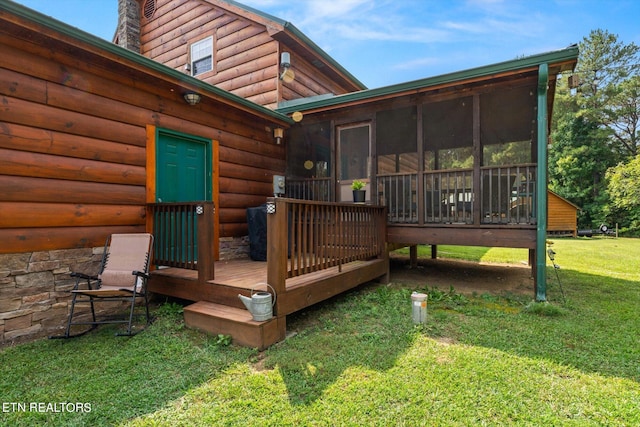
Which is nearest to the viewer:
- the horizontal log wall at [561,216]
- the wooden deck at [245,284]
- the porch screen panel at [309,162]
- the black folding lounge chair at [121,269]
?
the wooden deck at [245,284]

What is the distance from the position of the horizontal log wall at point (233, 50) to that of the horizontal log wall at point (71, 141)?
115 inches

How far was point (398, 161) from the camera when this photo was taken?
9.30m

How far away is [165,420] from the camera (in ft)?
6.35

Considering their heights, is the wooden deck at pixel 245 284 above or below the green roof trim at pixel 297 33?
below

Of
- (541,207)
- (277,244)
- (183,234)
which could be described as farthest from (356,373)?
(541,207)

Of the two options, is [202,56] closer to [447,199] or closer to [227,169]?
[227,169]

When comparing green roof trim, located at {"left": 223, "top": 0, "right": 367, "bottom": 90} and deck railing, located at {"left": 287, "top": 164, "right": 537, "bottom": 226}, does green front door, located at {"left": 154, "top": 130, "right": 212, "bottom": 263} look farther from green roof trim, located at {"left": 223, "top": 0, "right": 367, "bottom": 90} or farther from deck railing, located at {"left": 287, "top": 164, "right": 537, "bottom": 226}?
green roof trim, located at {"left": 223, "top": 0, "right": 367, "bottom": 90}

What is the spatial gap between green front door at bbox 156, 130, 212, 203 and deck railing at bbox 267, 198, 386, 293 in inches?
66.3

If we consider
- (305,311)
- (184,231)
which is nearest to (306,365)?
(305,311)

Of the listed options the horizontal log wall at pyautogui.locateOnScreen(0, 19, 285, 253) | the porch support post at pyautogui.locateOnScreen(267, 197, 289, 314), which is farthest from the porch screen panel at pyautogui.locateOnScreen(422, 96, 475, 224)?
the horizontal log wall at pyautogui.locateOnScreen(0, 19, 285, 253)

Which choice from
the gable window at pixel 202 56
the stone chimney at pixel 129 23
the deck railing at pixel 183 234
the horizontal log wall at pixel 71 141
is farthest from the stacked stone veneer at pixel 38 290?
the stone chimney at pixel 129 23

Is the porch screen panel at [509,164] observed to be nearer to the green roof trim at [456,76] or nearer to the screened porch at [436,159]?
the screened porch at [436,159]

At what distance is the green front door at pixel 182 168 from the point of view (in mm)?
4457

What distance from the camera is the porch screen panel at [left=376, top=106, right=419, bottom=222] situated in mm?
5578
